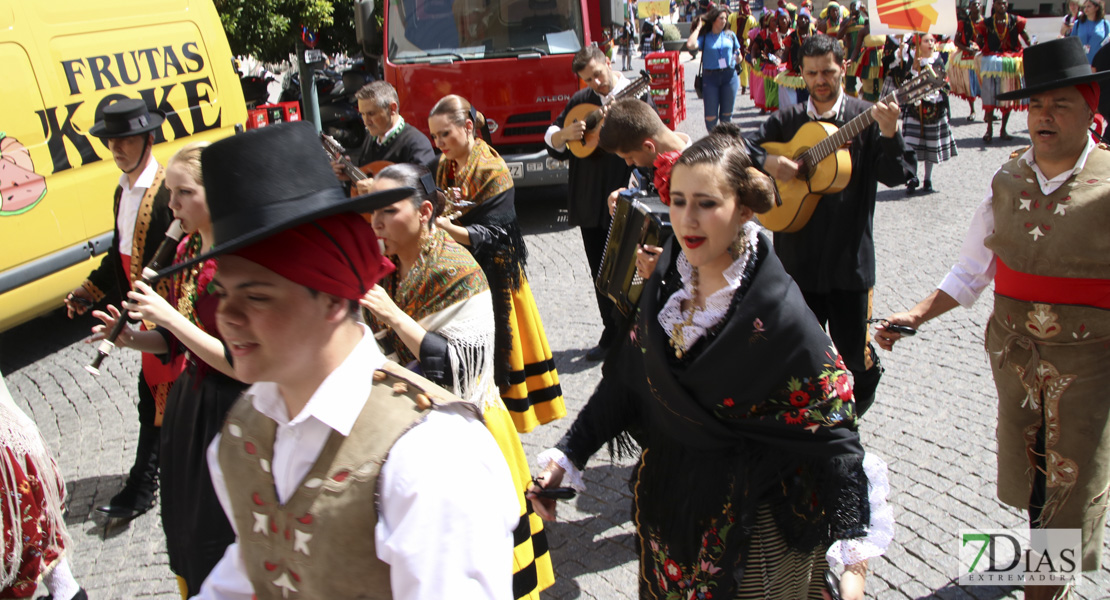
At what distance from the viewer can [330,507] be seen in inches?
57.9

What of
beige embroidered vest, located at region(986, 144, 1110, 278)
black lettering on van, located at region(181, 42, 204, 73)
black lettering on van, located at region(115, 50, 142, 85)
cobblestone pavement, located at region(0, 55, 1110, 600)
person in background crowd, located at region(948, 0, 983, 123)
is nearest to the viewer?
beige embroidered vest, located at region(986, 144, 1110, 278)

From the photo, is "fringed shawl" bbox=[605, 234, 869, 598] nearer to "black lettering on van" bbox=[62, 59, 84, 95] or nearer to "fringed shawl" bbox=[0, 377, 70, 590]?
"fringed shawl" bbox=[0, 377, 70, 590]

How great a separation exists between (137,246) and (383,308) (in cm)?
161

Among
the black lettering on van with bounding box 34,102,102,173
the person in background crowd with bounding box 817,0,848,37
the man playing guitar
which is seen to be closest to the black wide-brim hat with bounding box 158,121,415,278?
the man playing guitar

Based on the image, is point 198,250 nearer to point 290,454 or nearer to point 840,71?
point 290,454

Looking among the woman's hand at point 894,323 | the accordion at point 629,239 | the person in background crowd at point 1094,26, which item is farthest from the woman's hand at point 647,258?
the person in background crowd at point 1094,26

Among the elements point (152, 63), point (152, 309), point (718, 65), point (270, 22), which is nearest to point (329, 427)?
point (152, 309)

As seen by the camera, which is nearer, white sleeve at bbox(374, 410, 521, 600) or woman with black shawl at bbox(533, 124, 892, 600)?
white sleeve at bbox(374, 410, 521, 600)

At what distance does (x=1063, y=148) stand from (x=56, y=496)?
3621 mm

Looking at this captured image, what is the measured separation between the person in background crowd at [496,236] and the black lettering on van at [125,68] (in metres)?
3.56

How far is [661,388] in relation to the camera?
7.78 feet

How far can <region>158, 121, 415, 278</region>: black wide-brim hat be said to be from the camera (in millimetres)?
1488

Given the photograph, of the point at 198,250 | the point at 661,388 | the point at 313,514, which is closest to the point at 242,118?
the point at 198,250

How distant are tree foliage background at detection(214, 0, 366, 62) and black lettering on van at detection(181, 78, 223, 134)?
4180 millimetres
